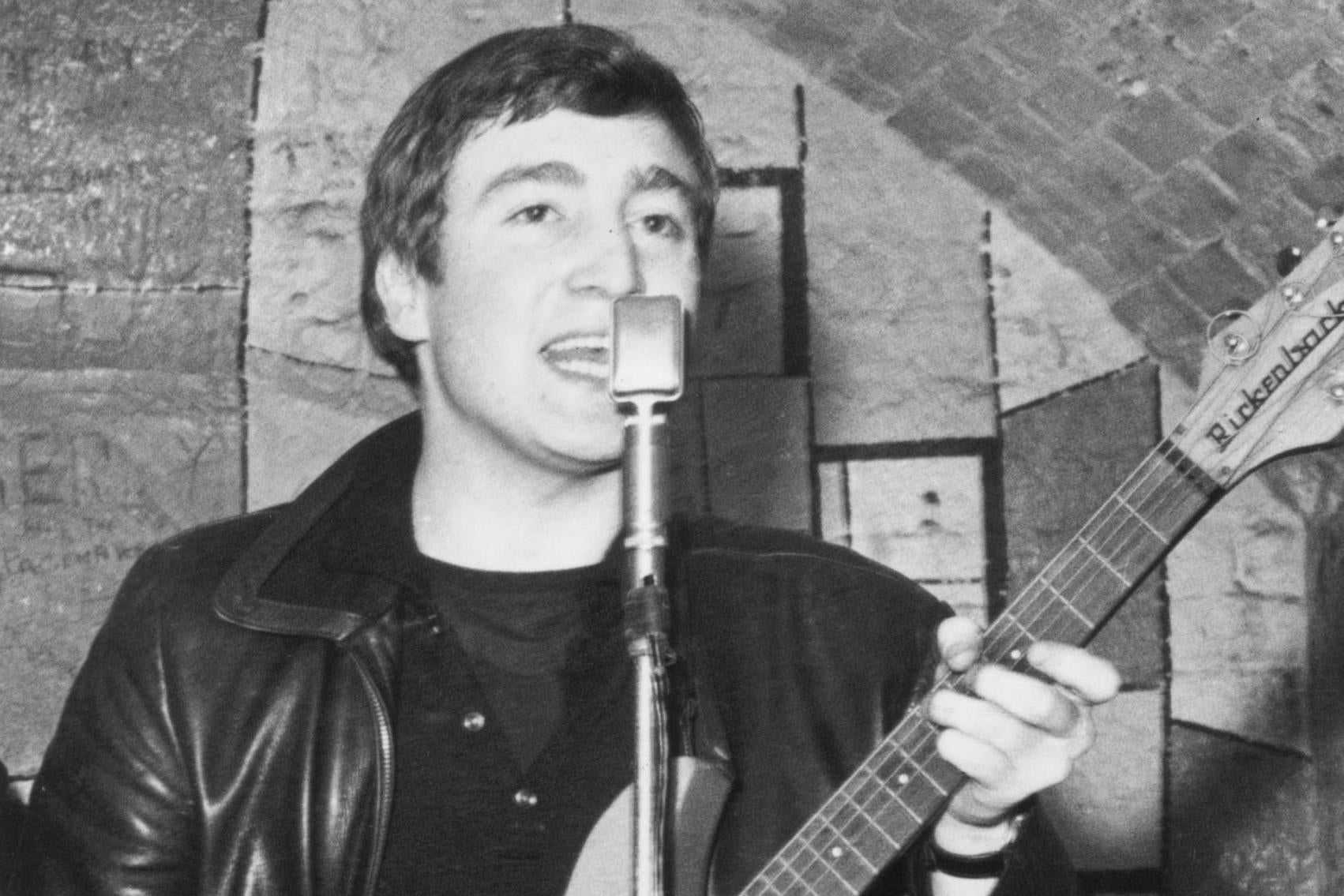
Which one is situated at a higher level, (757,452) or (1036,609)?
(757,452)

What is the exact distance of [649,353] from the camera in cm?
133

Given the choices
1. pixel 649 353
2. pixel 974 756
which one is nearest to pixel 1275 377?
pixel 974 756

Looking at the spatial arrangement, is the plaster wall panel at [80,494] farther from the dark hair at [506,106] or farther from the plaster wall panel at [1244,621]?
the plaster wall panel at [1244,621]

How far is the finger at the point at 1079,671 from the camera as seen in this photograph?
1.56 m

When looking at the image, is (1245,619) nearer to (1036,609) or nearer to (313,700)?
(1036,609)

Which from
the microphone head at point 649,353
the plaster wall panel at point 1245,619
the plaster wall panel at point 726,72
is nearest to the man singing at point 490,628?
the microphone head at point 649,353

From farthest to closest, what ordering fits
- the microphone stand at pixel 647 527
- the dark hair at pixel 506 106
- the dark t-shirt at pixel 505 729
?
the dark hair at pixel 506 106
the dark t-shirt at pixel 505 729
the microphone stand at pixel 647 527

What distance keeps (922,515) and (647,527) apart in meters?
1.69

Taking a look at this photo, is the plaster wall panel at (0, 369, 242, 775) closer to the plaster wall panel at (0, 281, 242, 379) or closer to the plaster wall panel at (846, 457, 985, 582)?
the plaster wall panel at (0, 281, 242, 379)

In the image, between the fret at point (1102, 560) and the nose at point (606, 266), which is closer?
the fret at point (1102, 560)

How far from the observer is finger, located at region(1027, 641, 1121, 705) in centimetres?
156

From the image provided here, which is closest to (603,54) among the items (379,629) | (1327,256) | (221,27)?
(379,629)

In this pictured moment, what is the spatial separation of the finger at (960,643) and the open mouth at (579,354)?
0.52 metres

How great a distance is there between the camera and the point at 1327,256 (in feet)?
5.48
